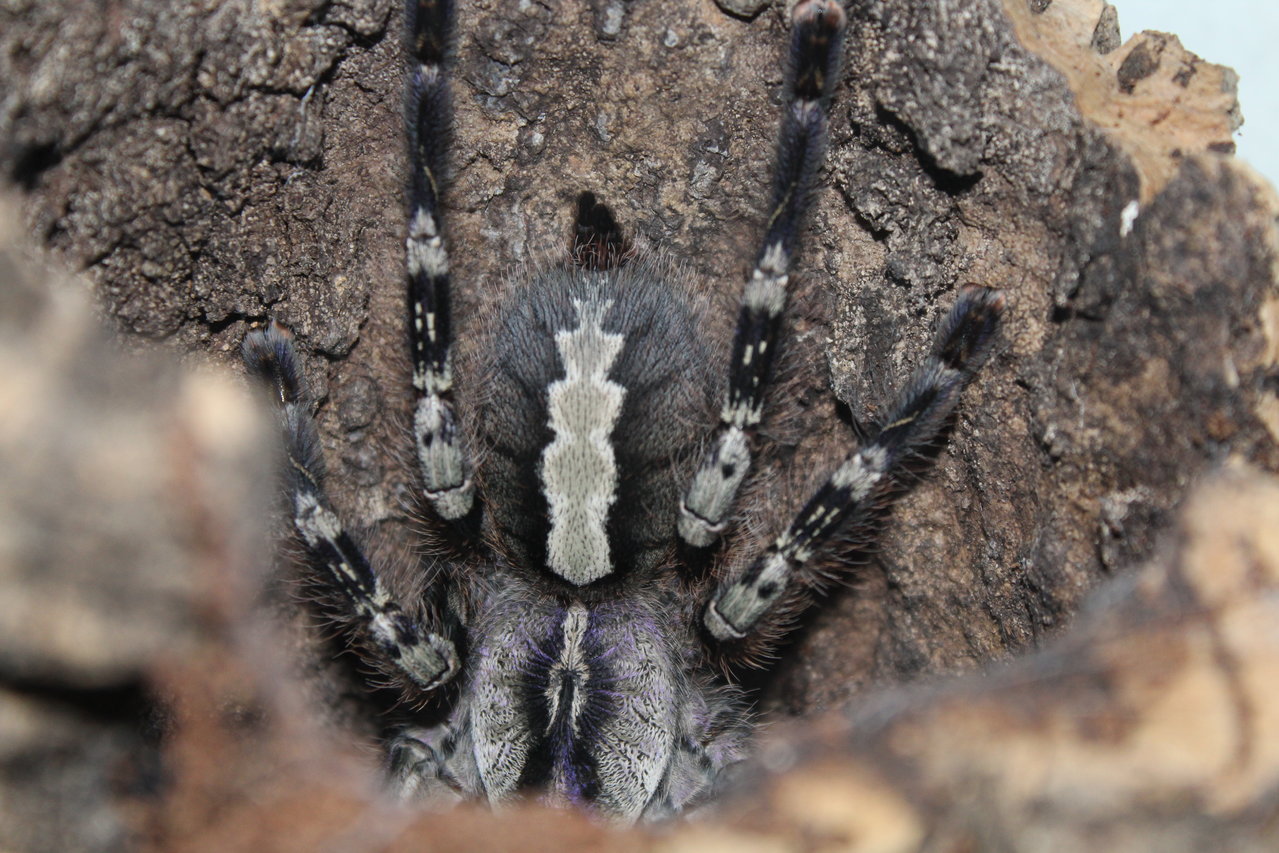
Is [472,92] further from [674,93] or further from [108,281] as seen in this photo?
[108,281]

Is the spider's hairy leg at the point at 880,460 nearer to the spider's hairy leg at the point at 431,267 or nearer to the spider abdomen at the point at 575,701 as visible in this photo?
the spider abdomen at the point at 575,701

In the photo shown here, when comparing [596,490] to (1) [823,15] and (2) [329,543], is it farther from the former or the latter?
(1) [823,15]

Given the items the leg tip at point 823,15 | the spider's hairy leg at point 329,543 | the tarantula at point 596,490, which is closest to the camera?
the leg tip at point 823,15

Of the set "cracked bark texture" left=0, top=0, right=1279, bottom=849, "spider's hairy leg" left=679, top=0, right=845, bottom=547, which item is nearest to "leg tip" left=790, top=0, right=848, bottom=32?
"spider's hairy leg" left=679, top=0, right=845, bottom=547

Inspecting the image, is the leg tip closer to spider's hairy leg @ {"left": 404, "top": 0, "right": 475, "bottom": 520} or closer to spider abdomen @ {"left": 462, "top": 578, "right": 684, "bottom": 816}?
spider's hairy leg @ {"left": 404, "top": 0, "right": 475, "bottom": 520}

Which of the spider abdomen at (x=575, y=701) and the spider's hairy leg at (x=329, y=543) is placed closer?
the spider abdomen at (x=575, y=701)

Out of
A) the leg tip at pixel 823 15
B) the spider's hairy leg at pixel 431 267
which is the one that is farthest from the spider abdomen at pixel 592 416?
the leg tip at pixel 823 15

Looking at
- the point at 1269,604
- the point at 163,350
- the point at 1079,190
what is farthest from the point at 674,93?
the point at 1269,604
